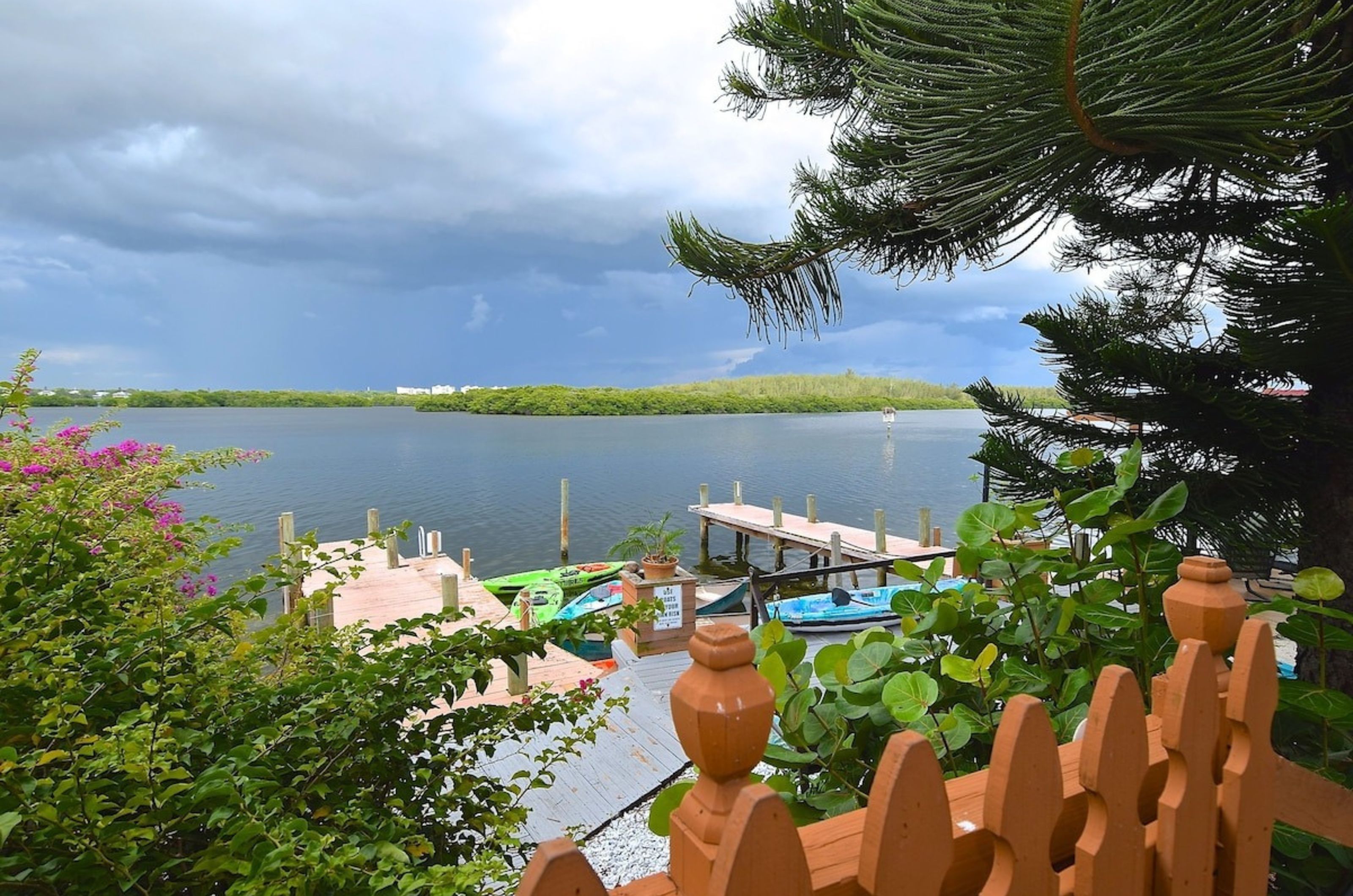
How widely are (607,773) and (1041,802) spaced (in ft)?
11.9

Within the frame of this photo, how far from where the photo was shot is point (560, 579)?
12180 millimetres

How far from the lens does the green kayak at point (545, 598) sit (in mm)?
9742

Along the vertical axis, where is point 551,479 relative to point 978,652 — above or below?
below

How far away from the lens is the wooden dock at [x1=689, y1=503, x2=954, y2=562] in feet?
43.8

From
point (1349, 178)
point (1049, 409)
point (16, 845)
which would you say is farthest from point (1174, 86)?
point (16, 845)

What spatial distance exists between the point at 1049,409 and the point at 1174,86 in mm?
1122

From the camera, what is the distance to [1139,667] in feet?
4.55

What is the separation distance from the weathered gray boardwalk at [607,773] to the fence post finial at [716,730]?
2904 millimetres

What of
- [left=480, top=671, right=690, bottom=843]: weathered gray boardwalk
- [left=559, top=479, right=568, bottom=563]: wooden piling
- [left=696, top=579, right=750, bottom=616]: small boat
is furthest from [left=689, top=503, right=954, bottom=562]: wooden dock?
[left=480, top=671, right=690, bottom=843]: weathered gray boardwalk

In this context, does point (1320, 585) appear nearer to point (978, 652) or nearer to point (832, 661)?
point (978, 652)

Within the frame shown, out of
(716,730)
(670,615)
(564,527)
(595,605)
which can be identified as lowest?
(564,527)

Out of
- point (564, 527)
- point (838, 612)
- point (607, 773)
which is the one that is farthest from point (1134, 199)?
point (564, 527)

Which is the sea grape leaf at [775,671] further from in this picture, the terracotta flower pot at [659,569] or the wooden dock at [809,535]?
the wooden dock at [809,535]

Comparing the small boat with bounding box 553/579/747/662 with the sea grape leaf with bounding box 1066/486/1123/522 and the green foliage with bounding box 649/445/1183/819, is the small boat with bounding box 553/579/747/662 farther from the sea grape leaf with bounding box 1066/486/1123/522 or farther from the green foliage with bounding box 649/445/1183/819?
the sea grape leaf with bounding box 1066/486/1123/522
